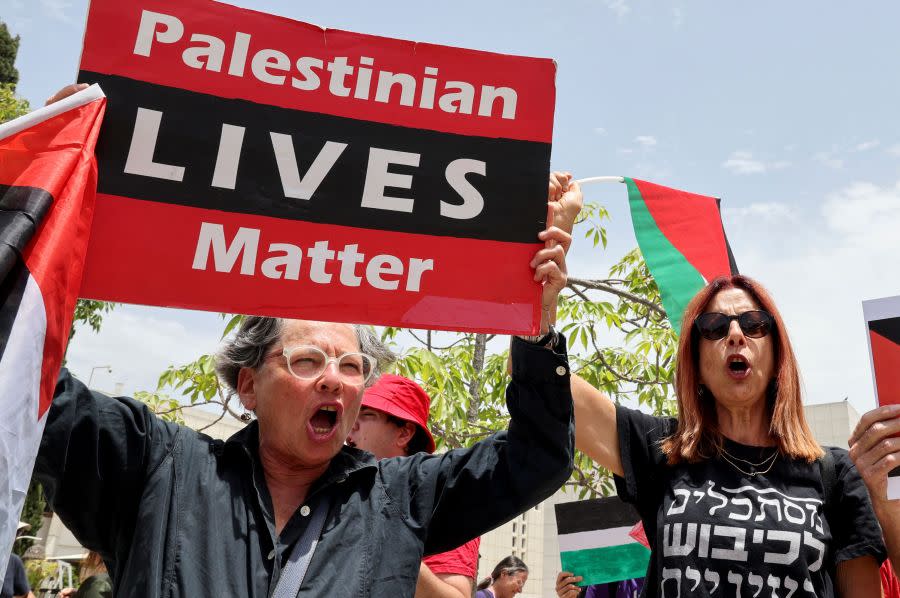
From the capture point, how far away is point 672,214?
4.32 meters

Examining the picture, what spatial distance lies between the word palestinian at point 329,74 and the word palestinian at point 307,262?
0.42m

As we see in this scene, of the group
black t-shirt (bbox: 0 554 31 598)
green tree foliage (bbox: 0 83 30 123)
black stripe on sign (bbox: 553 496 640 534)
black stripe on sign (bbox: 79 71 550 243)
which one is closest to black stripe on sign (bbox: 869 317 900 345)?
black stripe on sign (bbox: 79 71 550 243)

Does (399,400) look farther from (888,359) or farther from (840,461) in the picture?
(888,359)

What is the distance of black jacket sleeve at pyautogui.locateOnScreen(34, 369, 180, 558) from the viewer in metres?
1.71

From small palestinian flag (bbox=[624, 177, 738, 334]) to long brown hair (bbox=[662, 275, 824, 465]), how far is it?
3.76ft

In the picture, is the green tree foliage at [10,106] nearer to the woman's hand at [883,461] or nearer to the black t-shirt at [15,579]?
the black t-shirt at [15,579]

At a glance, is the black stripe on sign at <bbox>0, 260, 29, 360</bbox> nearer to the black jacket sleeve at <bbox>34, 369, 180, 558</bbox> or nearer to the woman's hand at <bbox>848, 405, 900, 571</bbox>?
the black jacket sleeve at <bbox>34, 369, 180, 558</bbox>

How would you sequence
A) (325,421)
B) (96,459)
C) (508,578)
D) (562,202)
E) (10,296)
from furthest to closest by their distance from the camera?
(508,578) → (562,202) → (325,421) → (96,459) → (10,296)

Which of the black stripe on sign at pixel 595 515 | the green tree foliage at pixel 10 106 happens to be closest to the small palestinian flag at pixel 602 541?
the black stripe on sign at pixel 595 515

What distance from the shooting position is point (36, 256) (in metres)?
1.64

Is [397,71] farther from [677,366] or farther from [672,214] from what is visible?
[672,214]

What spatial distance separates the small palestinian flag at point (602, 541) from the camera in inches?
165

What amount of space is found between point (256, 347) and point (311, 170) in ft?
1.64

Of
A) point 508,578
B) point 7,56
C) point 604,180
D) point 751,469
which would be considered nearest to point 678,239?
point 604,180
